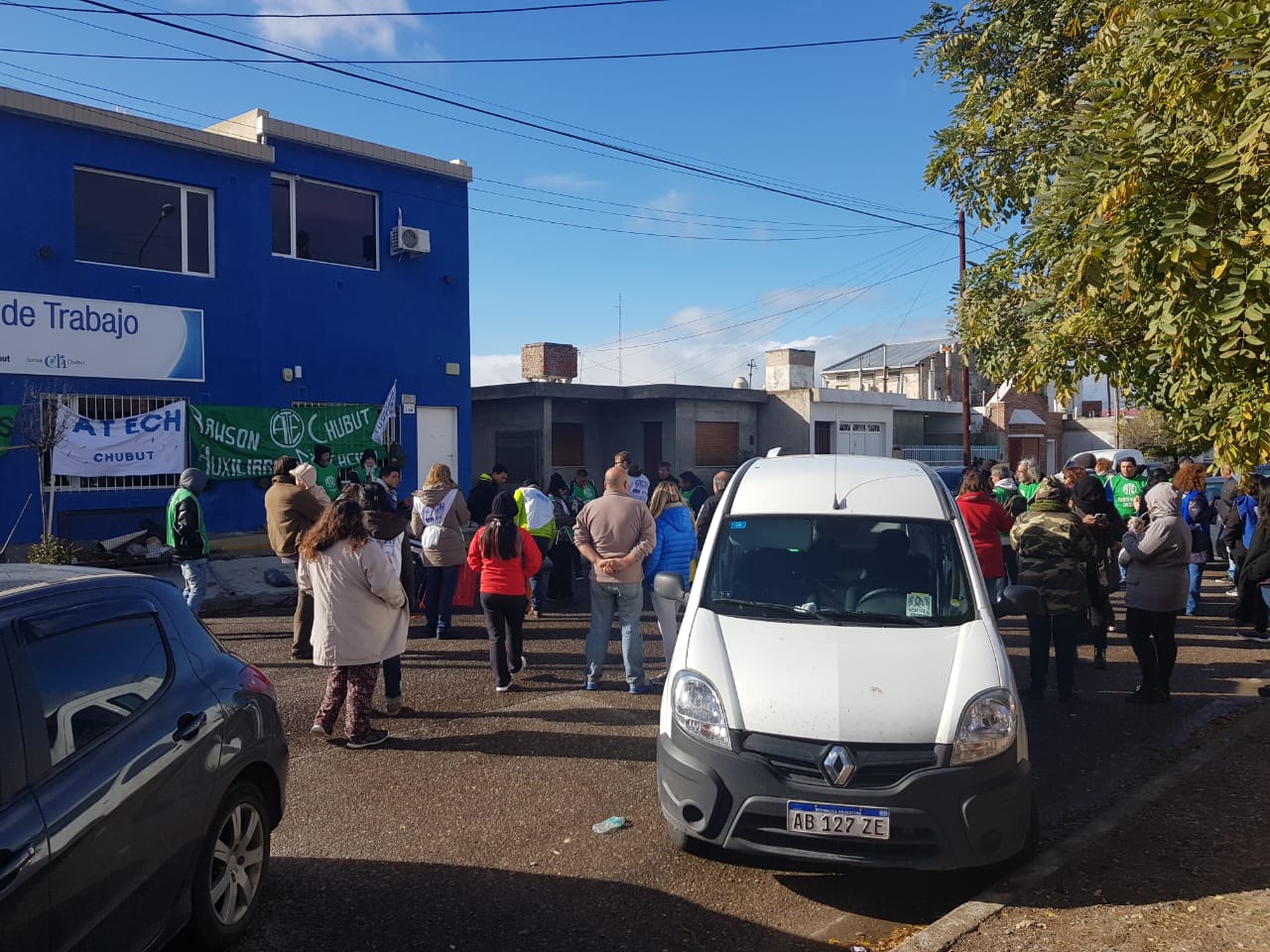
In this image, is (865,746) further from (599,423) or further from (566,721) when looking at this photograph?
(599,423)

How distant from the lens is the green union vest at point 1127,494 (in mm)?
12555

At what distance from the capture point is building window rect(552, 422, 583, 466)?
25.5 metres

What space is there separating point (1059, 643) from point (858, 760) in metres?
4.36

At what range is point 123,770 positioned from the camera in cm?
323

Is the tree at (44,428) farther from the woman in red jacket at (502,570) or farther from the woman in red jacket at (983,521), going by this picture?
the woman in red jacket at (983,521)

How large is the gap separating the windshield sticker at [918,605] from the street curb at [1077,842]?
1.27m

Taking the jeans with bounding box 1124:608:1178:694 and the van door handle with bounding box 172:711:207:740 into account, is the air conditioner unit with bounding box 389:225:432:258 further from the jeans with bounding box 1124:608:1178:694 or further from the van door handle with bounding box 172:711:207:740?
the van door handle with bounding box 172:711:207:740

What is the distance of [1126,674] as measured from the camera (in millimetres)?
9008

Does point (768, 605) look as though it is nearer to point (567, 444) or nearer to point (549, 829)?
point (549, 829)

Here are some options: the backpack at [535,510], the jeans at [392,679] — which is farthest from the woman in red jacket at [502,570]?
the backpack at [535,510]

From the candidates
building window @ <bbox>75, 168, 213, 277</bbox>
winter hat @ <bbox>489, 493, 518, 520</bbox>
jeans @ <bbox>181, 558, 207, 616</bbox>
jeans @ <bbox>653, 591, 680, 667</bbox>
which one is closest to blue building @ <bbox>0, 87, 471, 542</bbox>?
building window @ <bbox>75, 168, 213, 277</bbox>

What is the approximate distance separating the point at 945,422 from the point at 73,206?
105ft

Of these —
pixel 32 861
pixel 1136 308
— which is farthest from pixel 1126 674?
pixel 32 861

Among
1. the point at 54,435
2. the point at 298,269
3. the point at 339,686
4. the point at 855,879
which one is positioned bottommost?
the point at 855,879
